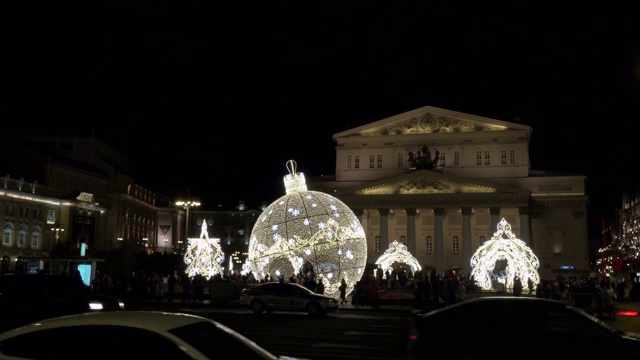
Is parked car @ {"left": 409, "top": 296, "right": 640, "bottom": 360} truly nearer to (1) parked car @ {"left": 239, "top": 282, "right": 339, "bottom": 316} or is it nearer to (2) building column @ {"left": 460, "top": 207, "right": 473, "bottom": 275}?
(1) parked car @ {"left": 239, "top": 282, "right": 339, "bottom": 316}

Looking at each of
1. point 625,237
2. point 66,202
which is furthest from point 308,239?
point 625,237

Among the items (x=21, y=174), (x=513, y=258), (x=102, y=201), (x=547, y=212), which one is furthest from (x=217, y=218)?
(x=513, y=258)

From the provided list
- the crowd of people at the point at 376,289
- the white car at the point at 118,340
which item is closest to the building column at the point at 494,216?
the crowd of people at the point at 376,289

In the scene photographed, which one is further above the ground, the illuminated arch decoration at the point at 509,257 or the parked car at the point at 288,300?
the illuminated arch decoration at the point at 509,257

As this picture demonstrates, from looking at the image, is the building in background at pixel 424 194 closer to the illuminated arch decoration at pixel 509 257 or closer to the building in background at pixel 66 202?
the building in background at pixel 66 202

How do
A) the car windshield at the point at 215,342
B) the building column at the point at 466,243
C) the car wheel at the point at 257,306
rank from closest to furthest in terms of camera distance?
the car windshield at the point at 215,342, the car wheel at the point at 257,306, the building column at the point at 466,243

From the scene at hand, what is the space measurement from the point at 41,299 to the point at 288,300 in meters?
11.5

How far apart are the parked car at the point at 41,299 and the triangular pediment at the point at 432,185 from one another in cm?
4165

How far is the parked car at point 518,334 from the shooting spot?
8617mm

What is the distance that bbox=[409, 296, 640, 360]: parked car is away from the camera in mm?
8617

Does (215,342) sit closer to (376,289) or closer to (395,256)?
(376,289)

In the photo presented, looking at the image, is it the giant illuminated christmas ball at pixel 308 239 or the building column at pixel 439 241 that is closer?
the giant illuminated christmas ball at pixel 308 239

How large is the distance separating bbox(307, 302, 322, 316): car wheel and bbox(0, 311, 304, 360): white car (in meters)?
18.2

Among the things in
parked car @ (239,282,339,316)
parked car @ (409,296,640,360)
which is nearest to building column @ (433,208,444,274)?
parked car @ (239,282,339,316)
